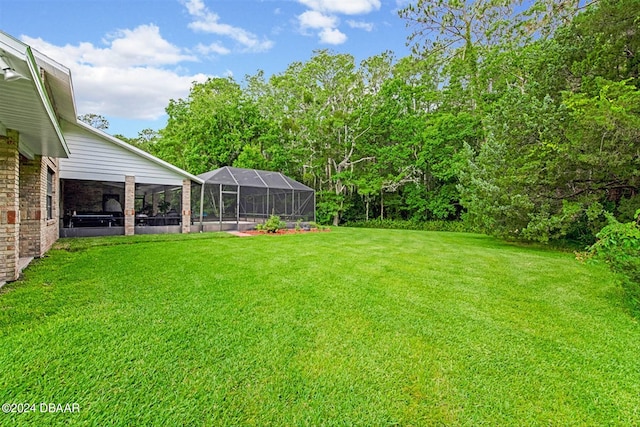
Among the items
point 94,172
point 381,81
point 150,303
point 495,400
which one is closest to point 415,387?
point 495,400

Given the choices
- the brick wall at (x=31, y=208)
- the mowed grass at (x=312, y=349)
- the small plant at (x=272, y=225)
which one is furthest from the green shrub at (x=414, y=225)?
the brick wall at (x=31, y=208)

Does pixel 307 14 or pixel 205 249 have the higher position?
pixel 307 14

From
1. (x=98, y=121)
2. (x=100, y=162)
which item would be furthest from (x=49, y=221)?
(x=98, y=121)

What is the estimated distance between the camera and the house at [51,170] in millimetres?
3203

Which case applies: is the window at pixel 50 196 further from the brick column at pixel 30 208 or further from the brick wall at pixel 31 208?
the brick column at pixel 30 208

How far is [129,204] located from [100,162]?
1.57 m

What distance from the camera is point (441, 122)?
709 inches

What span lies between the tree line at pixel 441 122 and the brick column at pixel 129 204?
8.72 meters

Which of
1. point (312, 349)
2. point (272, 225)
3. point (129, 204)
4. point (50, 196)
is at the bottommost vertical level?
point (312, 349)

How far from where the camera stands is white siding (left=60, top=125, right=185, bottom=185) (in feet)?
31.0

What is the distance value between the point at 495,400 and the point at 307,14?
605 inches

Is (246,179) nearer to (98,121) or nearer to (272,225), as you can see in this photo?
(272,225)

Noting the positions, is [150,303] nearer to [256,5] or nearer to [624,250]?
[624,250]

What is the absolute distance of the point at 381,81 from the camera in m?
21.3
